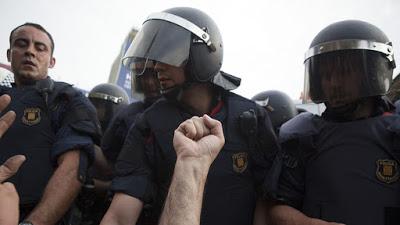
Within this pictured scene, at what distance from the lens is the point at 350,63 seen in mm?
1943

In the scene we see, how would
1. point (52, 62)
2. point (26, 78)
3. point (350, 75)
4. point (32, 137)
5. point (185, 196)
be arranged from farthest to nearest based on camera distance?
point (52, 62) → point (26, 78) → point (32, 137) → point (350, 75) → point (185, 196)

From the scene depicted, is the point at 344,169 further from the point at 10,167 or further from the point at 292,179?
the point at 10,167

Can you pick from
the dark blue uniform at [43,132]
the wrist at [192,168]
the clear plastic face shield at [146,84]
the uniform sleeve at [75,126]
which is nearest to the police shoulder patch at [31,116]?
the dark blue uniform at [43,132]

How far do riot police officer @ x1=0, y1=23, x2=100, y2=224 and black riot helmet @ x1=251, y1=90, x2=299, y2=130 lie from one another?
226 cm

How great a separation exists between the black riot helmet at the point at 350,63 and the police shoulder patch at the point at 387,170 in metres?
0.37

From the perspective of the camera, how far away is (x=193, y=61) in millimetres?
2244

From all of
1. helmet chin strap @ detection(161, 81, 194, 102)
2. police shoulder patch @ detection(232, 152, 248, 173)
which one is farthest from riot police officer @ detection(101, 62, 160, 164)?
police shoulder patch @ detection(232, 152, 248, 173)

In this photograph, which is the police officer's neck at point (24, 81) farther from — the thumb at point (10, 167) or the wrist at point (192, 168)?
the wrist at point (192, 168)

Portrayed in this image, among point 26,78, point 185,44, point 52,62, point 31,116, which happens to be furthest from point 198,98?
point 52,62

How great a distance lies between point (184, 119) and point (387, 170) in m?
1.09

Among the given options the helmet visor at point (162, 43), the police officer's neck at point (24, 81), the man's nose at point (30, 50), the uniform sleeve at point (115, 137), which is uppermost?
the helmet visor at point (162, 43)

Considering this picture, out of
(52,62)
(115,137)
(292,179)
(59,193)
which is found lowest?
(59,193)

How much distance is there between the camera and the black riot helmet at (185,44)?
218cm

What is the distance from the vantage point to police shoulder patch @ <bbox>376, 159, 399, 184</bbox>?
1684 millimetres
